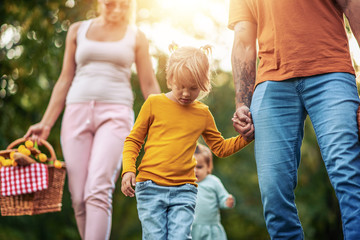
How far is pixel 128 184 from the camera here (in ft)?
7.93

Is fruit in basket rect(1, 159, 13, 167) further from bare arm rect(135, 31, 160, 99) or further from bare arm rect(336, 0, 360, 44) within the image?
bare arm rect(336, 0, 360, 44)

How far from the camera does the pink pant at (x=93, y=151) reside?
321cm

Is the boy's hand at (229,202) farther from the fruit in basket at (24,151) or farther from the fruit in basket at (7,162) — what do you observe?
the fruit in basket at (7,162)

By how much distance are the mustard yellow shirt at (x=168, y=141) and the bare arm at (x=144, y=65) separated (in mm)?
933

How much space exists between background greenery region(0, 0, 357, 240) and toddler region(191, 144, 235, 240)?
1.42 m

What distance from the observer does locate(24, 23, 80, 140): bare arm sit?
3582 mm

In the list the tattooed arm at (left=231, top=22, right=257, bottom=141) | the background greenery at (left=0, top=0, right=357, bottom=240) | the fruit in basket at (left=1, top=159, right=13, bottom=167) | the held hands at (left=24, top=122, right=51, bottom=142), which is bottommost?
the background greenery at (left=0, top=0, right=357, bottom=240)

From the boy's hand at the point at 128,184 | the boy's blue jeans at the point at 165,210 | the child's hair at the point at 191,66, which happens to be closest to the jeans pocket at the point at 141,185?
the boy's blue jeans at the point at 165,210

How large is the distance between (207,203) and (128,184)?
2018mm

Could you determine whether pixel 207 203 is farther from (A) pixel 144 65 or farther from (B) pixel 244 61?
(B) pixel 244 61

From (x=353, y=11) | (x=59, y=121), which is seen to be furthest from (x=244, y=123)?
(x=59, y=121)

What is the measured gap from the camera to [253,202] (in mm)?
13477

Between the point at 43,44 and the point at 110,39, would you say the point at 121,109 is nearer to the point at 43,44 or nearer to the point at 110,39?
the point at 110,39

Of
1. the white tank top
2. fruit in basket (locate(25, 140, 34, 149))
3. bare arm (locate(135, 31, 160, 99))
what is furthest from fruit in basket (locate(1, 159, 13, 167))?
bare arm (locate(135, 31, 160, 99))
